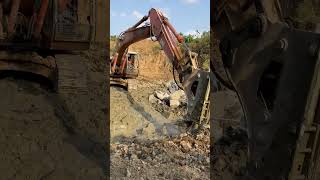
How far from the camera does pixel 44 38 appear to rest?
4.07 m

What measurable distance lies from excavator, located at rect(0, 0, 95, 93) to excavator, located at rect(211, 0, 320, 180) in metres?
1.49

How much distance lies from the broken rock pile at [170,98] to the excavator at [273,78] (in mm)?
9970

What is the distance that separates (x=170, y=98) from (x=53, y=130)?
11540mm

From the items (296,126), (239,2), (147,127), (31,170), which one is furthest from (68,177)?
(147,127)

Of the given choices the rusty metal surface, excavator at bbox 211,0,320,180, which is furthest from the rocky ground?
the rusty metal surface

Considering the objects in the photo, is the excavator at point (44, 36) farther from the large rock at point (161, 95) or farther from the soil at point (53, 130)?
the large rock at point (161, 95)

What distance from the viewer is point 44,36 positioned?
4.07m

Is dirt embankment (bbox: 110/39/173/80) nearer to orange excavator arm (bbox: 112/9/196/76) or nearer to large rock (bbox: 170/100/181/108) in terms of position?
large rock (bbox: 170/100/181/108)

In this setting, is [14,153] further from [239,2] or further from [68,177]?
[239,2]

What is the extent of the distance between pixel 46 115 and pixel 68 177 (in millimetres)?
544

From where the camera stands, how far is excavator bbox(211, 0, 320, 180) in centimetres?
360

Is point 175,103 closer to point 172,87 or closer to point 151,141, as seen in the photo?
point 172,87

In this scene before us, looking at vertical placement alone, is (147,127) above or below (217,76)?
below

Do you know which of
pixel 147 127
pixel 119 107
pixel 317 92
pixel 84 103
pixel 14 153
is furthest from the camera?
pixel 119 107
